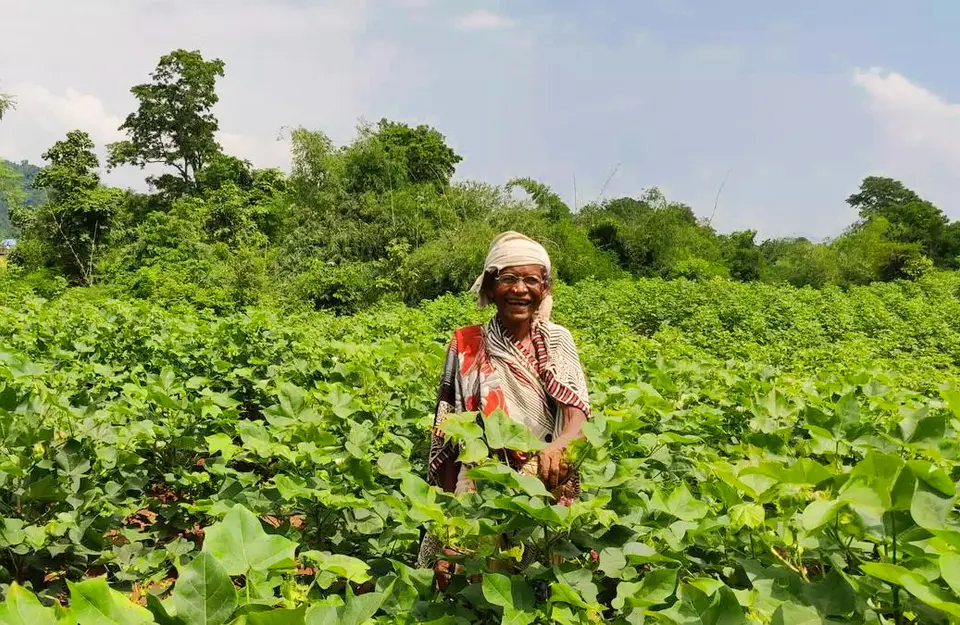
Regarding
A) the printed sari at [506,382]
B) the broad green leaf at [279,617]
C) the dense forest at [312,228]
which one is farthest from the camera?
the dense forest at [312,228]

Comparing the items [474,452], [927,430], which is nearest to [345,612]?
[474,452]

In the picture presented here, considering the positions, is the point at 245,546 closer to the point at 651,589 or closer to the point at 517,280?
the point at 651,589

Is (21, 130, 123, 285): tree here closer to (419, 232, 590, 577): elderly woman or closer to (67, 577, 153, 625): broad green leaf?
(419, 232, 590, 577): elderly woman

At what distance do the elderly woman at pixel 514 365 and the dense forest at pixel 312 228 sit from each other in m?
12.4

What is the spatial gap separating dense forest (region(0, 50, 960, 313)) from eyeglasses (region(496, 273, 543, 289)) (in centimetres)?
1246

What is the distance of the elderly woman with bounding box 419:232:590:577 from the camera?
2.03m

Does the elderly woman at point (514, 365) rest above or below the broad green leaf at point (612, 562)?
above

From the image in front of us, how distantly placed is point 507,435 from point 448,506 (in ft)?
0.59

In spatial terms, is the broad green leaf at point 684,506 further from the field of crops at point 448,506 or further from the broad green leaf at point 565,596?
the broad green leaf at point 565,596

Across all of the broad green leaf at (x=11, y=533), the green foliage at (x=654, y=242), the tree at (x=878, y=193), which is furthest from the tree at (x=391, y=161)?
the tree at (x=878, y=193)

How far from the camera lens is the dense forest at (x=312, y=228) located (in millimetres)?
18172

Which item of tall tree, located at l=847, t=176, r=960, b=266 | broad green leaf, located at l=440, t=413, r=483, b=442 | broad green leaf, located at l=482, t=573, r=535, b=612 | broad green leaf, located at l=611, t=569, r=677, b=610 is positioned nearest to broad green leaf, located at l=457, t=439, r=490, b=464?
broad green leaf, located at l=440, t=413, r=483, b=442

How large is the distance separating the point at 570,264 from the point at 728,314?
942 centimetres

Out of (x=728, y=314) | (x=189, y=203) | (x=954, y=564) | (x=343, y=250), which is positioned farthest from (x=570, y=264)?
(x=954, y=564)
